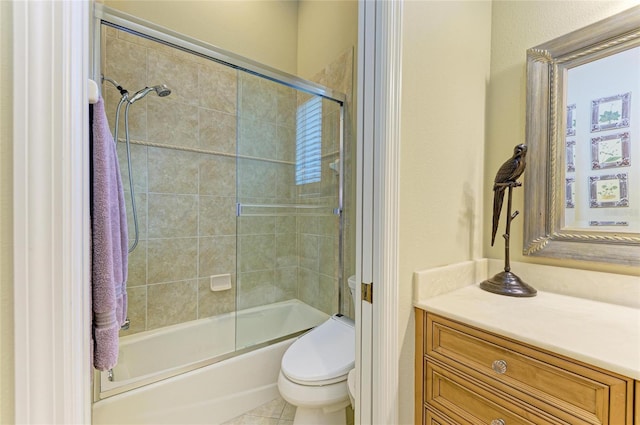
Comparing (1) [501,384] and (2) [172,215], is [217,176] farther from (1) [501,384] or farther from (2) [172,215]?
(1) [501,384]

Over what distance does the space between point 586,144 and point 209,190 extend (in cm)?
207

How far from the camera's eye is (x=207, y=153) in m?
2.01

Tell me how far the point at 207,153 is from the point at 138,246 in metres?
0.78

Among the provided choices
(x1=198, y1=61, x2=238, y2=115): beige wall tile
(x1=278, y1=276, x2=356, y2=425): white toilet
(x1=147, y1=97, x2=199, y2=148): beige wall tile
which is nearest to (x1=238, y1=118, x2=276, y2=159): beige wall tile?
(x1=198, y1=61, x2=238, y2=115): beige wall tile

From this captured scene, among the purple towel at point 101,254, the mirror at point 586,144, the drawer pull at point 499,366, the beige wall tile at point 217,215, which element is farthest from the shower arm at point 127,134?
the mirror at point 586,144

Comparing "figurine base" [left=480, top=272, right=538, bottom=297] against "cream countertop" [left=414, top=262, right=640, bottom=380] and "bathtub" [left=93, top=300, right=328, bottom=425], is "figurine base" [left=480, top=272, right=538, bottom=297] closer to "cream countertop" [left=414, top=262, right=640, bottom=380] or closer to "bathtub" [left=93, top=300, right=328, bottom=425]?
"cream countertop" [left=414, top=262, right=640, bottom=380]

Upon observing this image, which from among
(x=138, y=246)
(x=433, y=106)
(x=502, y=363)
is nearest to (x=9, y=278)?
(x=502, y=363)

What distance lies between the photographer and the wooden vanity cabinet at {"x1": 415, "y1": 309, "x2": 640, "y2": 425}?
578 millimetres

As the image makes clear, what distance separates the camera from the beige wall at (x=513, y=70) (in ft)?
3.49

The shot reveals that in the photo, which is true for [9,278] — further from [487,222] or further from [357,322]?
[487,222]

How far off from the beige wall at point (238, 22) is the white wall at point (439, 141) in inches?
63.2

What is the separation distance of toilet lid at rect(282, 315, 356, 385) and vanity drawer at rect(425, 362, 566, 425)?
501 mm

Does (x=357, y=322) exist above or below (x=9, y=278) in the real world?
below

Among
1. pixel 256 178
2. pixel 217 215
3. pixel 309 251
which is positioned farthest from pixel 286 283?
pixel 256 178
